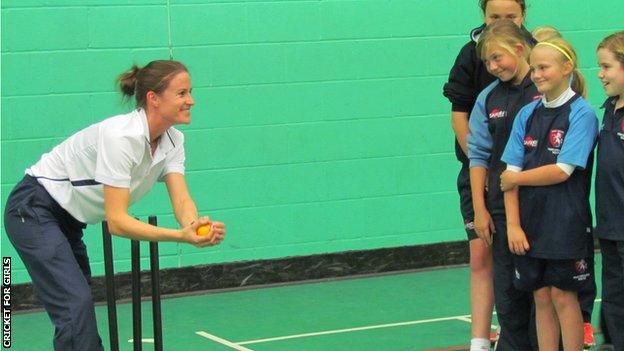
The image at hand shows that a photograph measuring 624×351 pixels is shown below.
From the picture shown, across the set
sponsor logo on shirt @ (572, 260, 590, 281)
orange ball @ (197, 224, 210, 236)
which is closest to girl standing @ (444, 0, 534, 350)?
sponsor logo on shirt @ (572, 260, 590, 281)

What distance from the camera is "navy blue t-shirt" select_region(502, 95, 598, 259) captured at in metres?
4.88

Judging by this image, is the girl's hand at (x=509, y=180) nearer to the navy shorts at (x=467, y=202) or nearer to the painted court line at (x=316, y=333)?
the navy shorts at (x=467, y=202)

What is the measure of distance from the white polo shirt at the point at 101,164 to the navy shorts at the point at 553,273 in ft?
5.36

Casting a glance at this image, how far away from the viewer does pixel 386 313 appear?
7.21 metres

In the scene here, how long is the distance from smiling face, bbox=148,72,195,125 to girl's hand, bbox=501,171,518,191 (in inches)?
56.4

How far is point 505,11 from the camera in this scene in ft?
18.4

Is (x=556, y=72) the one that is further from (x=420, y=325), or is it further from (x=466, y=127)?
(x=420, y=325)

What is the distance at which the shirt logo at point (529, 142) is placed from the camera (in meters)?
5.02

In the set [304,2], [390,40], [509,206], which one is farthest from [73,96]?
[509,206]

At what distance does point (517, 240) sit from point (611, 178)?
19.1 inches

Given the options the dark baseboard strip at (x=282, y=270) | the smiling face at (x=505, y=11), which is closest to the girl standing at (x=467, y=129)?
the smiling face at (x=505, y=11)

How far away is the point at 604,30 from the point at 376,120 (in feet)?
6.70

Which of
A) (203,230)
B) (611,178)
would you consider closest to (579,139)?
(611,178)

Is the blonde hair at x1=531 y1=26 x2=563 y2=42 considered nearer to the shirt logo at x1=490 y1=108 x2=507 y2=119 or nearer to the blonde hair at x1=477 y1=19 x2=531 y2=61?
the blonde hair at x1=477 y1=19 x2=531 y2=61
